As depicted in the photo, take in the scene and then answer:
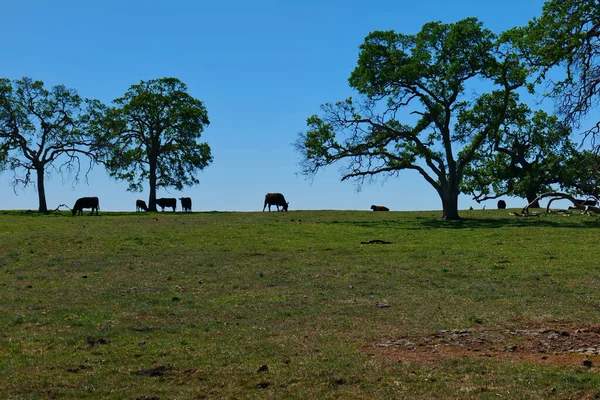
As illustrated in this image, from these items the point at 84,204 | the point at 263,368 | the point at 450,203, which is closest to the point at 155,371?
the point at 263,368

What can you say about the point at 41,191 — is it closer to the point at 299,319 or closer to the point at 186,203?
the point at 186,203

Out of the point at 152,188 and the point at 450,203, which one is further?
the point at 152,188

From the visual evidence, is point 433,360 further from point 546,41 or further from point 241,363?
point 546,41

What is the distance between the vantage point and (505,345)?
13438 mm


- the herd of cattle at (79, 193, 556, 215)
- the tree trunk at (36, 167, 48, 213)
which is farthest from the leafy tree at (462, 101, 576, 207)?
the tree trunk at (36, 167, 48, 213)

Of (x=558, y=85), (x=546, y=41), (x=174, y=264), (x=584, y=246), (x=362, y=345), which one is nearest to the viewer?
(x=362, y=345)

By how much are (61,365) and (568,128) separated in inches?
417

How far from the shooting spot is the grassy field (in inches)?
434

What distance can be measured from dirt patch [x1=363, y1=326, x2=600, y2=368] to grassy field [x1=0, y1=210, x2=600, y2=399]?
0.05 metres

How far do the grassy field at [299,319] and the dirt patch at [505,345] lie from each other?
0.16ft

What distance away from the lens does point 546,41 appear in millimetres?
23203

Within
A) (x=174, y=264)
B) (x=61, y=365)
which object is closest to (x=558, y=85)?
(x=61, y=365)

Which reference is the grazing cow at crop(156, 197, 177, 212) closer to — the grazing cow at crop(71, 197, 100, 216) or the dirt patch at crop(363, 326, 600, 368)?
the grazing cow at crop(71, 197, 100, 216)

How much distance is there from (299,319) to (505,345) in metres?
5.01
